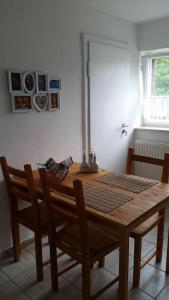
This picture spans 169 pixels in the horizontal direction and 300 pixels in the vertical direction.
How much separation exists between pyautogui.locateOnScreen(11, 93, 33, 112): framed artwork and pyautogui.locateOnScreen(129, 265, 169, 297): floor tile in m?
1.61

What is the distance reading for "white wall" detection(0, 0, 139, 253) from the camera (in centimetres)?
204

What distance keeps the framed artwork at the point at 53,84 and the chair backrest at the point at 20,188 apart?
823mm

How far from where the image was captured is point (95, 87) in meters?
2.80

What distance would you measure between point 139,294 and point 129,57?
2.63 m

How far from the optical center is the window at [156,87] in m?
3.40

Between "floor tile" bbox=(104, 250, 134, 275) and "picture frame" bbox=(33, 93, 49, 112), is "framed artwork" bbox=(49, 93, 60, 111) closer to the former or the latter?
"picture frame" bbox=(33, 93, 49, 112)

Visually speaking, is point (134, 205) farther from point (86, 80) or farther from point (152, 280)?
point (86, 80)

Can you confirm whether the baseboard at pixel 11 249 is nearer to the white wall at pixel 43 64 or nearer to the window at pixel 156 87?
the white wall at pixel 43 64

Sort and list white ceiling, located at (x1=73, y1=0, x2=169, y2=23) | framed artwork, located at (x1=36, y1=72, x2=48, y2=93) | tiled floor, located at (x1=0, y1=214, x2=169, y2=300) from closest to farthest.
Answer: tiled floor, located at (x1=0, y1=214, x2=169, y2=300) < framed artwork, located at (x1=36, y1=72, x2=48, y2=93) < white ceiling, located at (x1=73, y1=0, x2=169, y2=23)

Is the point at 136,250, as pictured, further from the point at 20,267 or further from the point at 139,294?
the point at 20,267

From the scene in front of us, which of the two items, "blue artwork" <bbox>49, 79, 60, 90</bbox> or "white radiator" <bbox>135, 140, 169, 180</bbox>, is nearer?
"blue artwork" <bbox>49, 79, 60, 90</bbox>

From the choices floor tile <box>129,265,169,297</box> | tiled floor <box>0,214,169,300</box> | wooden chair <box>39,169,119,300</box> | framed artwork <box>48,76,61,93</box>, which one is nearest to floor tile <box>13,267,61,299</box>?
tiled floor <box>0,214,169,300</box>

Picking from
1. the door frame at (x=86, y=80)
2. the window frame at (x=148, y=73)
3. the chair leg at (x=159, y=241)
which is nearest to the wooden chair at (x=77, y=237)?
the chair leg at (x=159, y=241)

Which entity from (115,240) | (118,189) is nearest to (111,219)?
(115,240)
